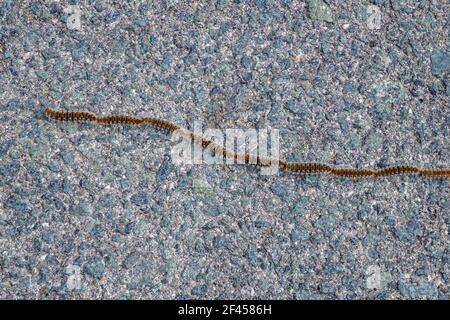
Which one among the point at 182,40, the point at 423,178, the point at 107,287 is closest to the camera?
the point at 107,287

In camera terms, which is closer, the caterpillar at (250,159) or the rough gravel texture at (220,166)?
the rough gravel texture at (220,166)

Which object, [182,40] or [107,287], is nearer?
[107,287]

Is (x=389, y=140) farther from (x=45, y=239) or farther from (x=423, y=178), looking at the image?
(x=45, y=239)

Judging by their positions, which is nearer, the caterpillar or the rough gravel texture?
the rough gravel texture

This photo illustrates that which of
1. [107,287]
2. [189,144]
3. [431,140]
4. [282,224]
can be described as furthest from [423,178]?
[107,287]
